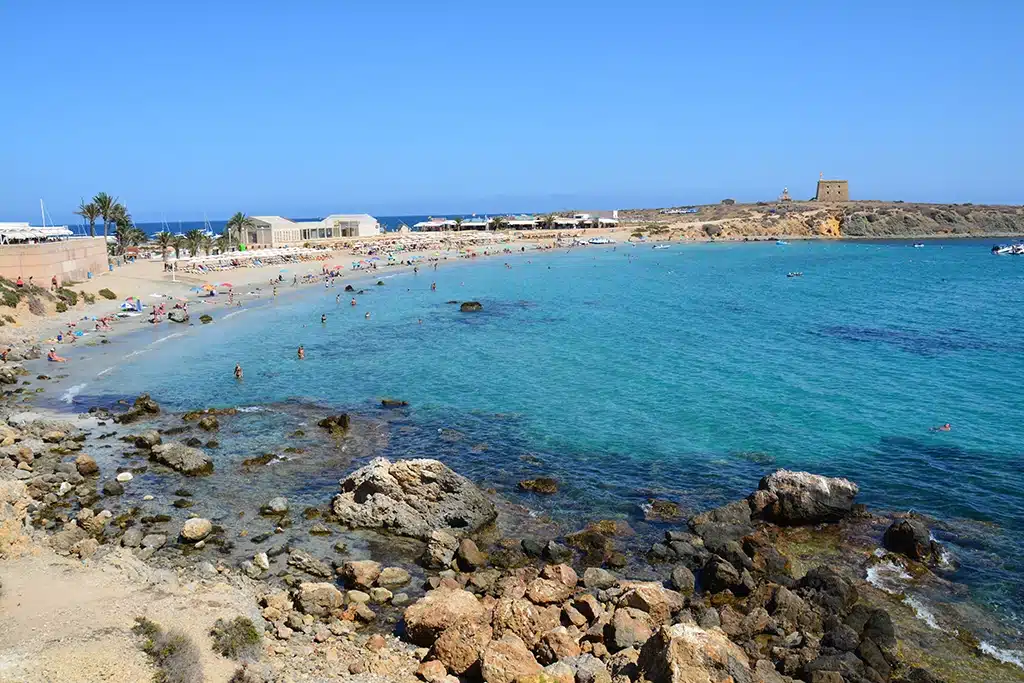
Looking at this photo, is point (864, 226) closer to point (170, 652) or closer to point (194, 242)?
point (194, 242)

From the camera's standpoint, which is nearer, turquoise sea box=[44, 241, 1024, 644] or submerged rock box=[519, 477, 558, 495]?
submerged rock box=[519, 477, 558, 495]

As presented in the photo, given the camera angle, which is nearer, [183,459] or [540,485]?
[540,485]

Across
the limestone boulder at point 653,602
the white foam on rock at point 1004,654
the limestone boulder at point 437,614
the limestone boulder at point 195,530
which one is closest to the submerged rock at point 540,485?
the limestone boulder at point 653,602

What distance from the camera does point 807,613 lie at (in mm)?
16109

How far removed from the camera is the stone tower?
637 feet

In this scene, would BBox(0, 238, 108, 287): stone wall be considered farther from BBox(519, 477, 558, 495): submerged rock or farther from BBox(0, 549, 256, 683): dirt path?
BBox(519, 477, 558, 495): submerged rock

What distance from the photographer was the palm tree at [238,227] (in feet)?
353

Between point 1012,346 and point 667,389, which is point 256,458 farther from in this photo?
point 1012,346

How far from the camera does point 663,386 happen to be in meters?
37.5

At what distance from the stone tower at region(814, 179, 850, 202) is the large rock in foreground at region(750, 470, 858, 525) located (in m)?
195

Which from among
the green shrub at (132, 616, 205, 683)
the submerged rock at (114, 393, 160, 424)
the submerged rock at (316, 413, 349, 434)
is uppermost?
the submerged rock at (114, 393, 160, 424)

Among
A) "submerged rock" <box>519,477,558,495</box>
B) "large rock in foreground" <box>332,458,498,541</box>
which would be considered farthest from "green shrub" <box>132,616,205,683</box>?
"submerged rock" <box>519,477,558,495</box>

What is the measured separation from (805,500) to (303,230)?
4456 inches

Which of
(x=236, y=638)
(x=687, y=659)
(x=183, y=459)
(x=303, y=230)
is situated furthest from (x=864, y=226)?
(x=236, y=638)
